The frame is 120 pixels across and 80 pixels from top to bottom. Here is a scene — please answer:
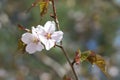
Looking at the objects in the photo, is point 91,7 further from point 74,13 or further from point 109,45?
point 109,45

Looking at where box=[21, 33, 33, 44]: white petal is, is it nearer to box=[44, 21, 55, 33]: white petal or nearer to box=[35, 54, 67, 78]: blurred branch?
box=[44, 21, 55, 33]: white petal

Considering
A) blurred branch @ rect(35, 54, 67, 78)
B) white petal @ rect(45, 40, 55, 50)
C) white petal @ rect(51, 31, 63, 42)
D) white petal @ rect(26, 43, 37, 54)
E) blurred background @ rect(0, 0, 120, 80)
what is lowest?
blurred background @ rect(0, 0, 120, 80)

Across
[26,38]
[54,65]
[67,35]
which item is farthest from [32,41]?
[67,35]

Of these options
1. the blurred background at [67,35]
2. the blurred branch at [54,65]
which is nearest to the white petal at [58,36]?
the blurred branch at [54,65]

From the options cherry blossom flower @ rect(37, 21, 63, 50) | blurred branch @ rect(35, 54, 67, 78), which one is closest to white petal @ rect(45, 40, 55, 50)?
cherry blossom flower @ rect(37, 21, 63, 50)

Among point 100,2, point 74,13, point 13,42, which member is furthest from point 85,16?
point 13,42

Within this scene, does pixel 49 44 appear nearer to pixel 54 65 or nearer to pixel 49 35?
pixel 49 35

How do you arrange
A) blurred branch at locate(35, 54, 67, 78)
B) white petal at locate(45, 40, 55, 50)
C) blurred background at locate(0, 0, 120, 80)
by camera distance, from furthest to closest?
1. blurred background at locate(0, 0, 120, 80)
2. blurred branch at locate(35, 54, 67, 78)
3. white petal at locate(45, 40, 55, 50)

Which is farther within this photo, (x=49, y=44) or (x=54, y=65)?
(x=54, y=65)
